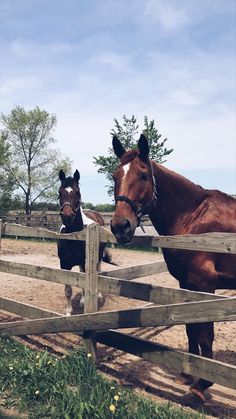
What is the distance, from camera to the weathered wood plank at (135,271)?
5437mm

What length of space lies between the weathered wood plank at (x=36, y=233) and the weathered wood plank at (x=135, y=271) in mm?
963

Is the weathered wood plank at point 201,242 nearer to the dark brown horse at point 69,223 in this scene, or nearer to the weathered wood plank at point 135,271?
the weathered wood plank at point 135,271

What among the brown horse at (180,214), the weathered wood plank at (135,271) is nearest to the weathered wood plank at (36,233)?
the weathered wood plank at (135,271)

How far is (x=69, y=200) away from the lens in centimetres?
642

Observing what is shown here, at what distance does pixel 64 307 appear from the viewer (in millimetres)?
6922

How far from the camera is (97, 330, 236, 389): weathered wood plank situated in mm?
3182

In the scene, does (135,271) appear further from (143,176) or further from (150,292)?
(143,176)

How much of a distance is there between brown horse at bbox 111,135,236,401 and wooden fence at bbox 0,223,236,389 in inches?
13.5

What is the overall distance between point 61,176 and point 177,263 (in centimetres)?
389

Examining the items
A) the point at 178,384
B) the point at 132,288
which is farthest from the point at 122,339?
the point at 178,384

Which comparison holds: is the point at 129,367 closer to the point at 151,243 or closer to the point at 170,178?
the point at 151,243

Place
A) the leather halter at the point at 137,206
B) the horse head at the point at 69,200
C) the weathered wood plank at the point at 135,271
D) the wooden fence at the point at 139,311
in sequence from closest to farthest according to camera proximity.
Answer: the wooden fence at the point at 139,311, the leather halter at the point at 137,206, the weathered wood plank at the point at 135,271, the horse head at the point at 69,200

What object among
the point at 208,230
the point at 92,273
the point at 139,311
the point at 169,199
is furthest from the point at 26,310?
the point at 208,230

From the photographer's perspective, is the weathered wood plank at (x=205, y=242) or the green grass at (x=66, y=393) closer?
the weathered wood plank at (x=205, y=242)
